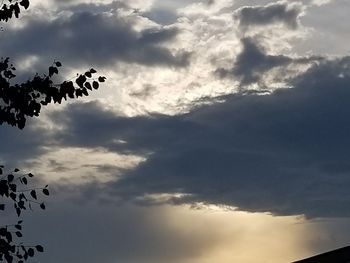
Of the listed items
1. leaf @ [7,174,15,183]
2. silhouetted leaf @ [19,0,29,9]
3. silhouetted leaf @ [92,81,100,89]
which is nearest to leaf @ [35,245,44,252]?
leaf @ [7,174,15,183]

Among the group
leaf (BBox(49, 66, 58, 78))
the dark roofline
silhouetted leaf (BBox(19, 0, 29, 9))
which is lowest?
the dark roofline

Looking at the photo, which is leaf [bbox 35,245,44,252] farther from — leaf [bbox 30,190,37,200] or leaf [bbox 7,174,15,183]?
leaf [bbox 7,174,15,183]

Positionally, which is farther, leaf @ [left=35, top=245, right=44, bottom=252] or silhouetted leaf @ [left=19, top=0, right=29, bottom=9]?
silhouetted leaf @ [left=19, top=0, right=29, bottom=9]

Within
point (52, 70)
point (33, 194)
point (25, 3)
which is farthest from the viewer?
point (52, 70)

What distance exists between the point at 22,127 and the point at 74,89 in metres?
1.18

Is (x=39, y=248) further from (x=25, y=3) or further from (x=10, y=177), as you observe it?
(x=25, y=3)

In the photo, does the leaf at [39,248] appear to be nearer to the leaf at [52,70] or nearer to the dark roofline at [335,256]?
the leaf at [52,70]

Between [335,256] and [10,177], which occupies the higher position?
[10,177]

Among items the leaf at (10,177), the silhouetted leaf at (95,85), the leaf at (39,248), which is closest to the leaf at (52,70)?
the silhouetted leaf at (95,85)

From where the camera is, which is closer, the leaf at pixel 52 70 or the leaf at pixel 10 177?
the leaf at pixel 10 177

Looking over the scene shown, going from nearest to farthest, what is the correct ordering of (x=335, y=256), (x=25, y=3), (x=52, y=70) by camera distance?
(x=25, y=3) → (x=52, y=70) → (x=335, y=256)

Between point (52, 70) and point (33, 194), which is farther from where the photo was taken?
point (52, 70)

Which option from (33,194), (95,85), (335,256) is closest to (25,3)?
(95,85)

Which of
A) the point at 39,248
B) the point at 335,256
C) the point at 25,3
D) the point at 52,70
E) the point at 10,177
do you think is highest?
the point at 25,3
